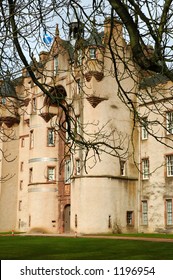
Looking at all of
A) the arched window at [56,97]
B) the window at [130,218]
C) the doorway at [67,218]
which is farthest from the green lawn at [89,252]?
the doorway at [67,218]

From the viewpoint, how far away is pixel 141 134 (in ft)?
122

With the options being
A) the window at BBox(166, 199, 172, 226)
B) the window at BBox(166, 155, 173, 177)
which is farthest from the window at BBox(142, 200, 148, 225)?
the window at BBox(166, 155, 173, 177)

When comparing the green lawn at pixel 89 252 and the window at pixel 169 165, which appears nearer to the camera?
the green lawn at pixel 89 252

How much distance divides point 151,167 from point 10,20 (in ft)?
94.1

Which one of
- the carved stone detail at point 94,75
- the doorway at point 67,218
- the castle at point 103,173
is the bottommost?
the doorway at point 67,218

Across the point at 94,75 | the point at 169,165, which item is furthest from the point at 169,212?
the point at 94,75

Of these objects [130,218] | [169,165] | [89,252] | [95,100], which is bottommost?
[130,218]

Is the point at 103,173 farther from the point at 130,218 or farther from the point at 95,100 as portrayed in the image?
the point at 95,100

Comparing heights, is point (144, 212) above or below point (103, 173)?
below

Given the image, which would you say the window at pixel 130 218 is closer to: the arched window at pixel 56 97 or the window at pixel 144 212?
the window at pixel 144 212

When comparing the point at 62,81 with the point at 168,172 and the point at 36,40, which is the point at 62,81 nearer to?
the point at 168,172

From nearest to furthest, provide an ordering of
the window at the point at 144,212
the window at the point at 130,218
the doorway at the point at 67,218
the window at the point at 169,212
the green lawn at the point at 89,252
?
the green lawn at the point at 89,252, the window at the point at 169,212, the window at the point at 130,218, the window at the point at 144,212, the doorway at the point at 67,218

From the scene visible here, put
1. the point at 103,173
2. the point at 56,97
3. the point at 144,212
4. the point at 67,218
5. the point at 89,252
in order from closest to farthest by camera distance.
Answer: the point at 56,97 < the point at 89,252 < the point at 103,173 < the point at 144,212 < the point at 67,218

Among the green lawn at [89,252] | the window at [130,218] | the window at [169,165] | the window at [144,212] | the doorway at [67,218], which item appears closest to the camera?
the green lawn at [89,252]
